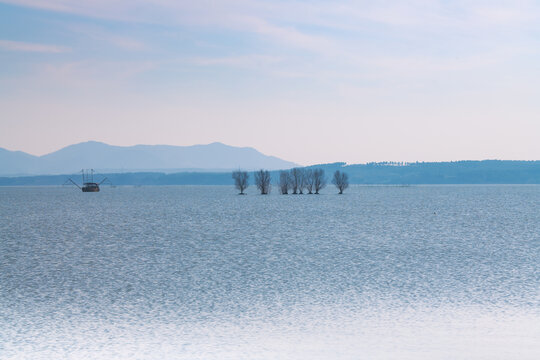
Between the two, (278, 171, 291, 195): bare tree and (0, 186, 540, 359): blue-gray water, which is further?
(278, 171, 291, 195): bare tree

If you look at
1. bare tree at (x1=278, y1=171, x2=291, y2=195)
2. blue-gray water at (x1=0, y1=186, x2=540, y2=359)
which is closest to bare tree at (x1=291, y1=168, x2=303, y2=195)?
bare tree at (x1=278, y1=171, x2=291, y2=195)

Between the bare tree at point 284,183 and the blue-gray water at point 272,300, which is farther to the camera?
the bare tree at point 284,183

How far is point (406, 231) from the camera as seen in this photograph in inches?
1935

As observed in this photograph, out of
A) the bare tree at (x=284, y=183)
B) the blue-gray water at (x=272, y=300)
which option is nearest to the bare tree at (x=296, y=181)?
the bare tree at (x=284, y=183)

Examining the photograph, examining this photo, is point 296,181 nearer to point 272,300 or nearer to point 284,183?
point 284,183

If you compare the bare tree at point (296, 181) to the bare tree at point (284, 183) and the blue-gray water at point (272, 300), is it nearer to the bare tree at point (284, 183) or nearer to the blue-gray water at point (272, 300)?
the bare tree at point (284, 183)

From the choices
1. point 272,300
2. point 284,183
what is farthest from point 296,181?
point 272,300

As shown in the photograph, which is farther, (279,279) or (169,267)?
(169,267)

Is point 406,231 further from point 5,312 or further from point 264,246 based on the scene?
point 5,312

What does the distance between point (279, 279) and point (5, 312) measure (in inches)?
410

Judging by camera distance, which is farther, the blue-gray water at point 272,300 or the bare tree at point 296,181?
the bare tree at point 296,181

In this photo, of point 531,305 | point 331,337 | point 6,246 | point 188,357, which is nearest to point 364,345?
point 331,337

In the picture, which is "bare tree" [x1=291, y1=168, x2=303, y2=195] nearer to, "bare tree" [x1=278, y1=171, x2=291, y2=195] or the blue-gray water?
"bare tree" [x1=278, y1=171, x2=291, y2=195]

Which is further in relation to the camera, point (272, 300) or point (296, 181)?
point (296, 181)
